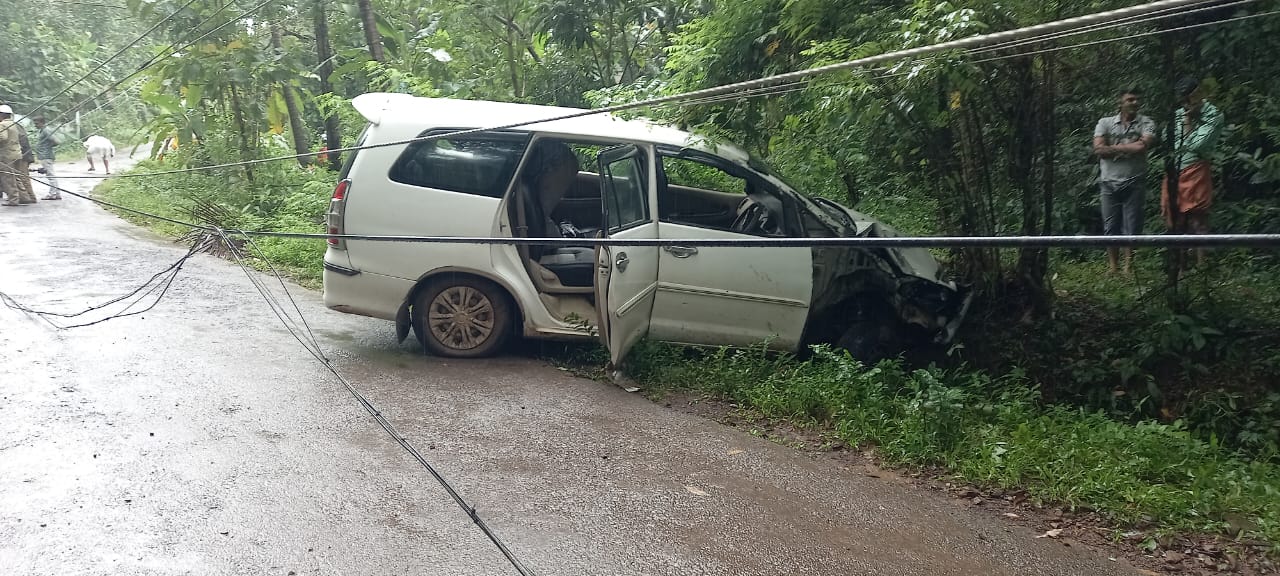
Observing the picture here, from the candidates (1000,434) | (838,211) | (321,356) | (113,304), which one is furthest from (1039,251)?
(113,304)

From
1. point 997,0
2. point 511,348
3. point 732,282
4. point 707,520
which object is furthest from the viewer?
point 511,348

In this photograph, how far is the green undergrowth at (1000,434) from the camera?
166 inches

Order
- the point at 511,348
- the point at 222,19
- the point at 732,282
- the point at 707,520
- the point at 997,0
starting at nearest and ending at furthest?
the point at 707,520
the point at 997,0
the point at 732,282
the point at 511,348
the point at 222,19

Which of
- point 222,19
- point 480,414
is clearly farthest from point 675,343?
point 222,19

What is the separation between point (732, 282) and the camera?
20.2 ft

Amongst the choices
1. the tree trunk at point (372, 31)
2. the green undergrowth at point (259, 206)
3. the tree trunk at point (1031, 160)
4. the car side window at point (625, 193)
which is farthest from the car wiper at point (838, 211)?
the tree trunk at point (372, 31)

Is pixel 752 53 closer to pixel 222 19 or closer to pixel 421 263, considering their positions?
pixel 421 263

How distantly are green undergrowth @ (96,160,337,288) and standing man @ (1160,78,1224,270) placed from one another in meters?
8.62

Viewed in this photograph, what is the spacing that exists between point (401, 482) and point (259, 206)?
36.2 ft

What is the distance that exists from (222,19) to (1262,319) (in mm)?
14420

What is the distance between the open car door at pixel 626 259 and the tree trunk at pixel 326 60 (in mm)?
9295

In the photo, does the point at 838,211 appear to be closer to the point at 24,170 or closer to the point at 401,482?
the point at 401,482

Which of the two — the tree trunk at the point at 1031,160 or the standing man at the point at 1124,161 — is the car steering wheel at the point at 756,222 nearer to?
the tree trunk at the point at 1031,160

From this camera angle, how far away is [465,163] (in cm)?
660
